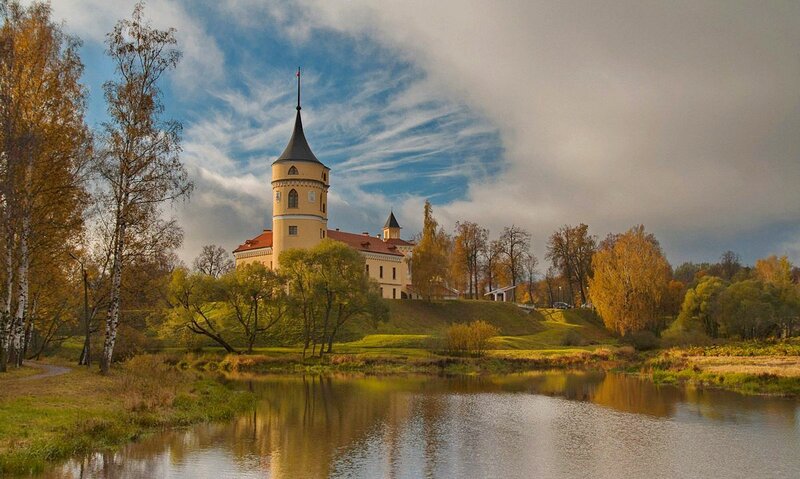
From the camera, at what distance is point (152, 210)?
2514 cm

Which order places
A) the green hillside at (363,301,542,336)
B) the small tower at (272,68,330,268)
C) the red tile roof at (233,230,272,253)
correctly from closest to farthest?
the green hillside at (363,301,542,336), the small tower at (272,68,330,268), the red tile roof at (233,230,272,253)

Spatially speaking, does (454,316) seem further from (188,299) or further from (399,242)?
(188,299)

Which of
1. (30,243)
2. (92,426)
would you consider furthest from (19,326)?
(92,426)

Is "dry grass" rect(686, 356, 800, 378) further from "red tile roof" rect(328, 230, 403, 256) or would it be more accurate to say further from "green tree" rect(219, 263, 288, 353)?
"red tile roof" rect(328, 230, 403, 256)

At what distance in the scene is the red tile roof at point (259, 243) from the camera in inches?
2830

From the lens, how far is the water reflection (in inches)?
575

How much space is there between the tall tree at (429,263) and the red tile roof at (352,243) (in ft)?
26.6

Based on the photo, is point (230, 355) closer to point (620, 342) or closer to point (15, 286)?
point (15, 286)

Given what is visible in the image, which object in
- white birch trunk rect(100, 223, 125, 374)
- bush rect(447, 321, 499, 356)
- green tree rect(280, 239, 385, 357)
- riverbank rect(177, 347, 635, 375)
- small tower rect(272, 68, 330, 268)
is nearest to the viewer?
white birch trunk rect(100, 223, 125, 374)

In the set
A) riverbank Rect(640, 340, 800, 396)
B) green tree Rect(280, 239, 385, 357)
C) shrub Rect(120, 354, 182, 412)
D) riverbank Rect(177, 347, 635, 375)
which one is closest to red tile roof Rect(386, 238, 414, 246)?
green tree Rect(280, 239, 385, 357)

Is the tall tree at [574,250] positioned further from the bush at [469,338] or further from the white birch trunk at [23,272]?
the white birch trunk at [23,272]

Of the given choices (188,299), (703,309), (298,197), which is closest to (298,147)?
(298,197)

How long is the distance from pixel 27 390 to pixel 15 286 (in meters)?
10.2

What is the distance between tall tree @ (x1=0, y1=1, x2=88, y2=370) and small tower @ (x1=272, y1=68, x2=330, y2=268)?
39.0m
